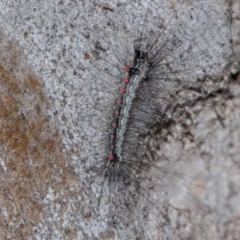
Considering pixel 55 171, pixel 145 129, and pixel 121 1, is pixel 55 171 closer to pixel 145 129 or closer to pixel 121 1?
pixel 145 129

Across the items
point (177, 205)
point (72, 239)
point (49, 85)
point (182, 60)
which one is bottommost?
point (72, 239)

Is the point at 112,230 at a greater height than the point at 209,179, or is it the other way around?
the point at 209,179

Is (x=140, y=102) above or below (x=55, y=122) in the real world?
above

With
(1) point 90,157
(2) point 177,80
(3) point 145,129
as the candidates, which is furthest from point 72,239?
(2) point 177,80

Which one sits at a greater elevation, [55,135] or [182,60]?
[182,60]

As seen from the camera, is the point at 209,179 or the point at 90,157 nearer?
the point at 209,179

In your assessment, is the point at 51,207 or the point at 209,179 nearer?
the point at 209,179

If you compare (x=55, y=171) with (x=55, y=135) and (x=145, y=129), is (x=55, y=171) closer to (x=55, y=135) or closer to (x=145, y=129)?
(x=55, y=135)

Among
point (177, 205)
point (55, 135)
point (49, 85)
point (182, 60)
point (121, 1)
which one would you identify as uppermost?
point (121, 1)

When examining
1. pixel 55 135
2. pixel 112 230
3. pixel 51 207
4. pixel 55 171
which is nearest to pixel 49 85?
pixel 55 135
